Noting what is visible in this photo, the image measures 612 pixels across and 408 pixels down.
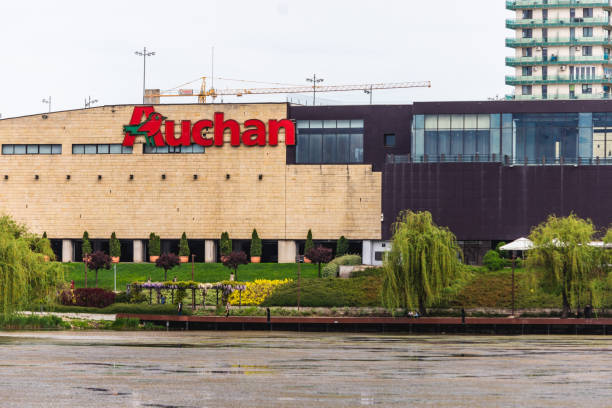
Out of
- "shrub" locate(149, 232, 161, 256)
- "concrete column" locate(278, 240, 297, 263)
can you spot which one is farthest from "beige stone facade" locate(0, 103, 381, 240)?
"shrub" locate(149, 232, 161, 256)

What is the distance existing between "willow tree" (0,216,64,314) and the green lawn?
21.4 m

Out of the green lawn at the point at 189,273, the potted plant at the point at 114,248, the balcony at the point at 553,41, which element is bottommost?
the green lawn at the point at 189,273

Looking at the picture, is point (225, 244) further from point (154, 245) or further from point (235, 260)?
point (235, 260)

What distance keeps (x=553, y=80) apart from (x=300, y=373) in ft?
388

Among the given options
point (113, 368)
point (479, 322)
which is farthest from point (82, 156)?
point (113, 368)

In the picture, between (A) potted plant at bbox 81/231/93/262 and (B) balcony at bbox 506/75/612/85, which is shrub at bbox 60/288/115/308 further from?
(B) balcony at bbox 506/75/612/85

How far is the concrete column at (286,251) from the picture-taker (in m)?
102

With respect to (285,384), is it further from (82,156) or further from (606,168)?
(82,156)

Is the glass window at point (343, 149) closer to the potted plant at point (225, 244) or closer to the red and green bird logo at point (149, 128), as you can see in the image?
the potted plant at point (225, 244)

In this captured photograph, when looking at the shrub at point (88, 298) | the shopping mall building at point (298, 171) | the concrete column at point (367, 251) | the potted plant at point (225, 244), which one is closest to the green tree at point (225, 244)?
the potted plant at point (225, 244)

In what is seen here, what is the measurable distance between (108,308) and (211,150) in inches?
1382

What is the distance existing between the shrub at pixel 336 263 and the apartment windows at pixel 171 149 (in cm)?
2053

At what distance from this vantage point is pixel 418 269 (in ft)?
221

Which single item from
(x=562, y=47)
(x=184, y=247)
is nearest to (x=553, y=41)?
(x=562, y=47)
